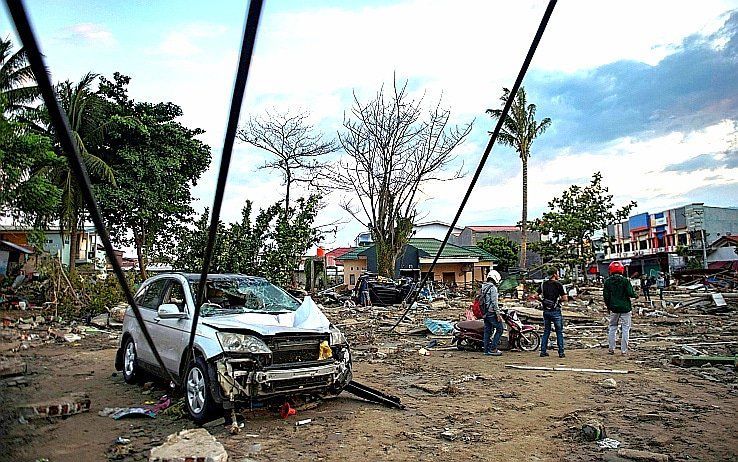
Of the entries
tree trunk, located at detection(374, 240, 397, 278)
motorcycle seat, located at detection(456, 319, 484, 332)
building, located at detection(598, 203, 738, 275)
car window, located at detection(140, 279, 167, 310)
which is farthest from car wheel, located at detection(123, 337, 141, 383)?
building, located at detection(598, 203, 738, 275)

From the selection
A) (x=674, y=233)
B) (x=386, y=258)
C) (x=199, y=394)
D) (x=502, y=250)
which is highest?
(x=674, y=233)

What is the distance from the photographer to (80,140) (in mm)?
22766

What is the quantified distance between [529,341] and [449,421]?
637 cm

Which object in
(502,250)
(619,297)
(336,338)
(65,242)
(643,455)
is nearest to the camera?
(643,455)

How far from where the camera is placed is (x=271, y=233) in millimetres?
20062

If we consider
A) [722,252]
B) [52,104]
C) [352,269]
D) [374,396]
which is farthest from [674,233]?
[52,104]

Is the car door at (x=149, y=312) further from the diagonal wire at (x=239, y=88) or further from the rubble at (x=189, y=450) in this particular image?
the diagonal wire at (x=239, y=88)

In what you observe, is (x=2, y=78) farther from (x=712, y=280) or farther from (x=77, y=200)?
(x=712, y=280)

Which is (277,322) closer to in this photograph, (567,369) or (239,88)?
(239,88)

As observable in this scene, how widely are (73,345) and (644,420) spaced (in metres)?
13.0

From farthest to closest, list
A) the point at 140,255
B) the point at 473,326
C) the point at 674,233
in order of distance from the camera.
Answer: the point at 674,233
the point at 140,255
the point at 473,326

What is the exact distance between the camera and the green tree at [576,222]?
33938 mm

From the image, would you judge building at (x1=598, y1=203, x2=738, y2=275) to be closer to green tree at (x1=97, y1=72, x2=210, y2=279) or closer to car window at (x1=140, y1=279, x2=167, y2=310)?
green tree at (x1=97, y1=72, x2=210, y2=279)

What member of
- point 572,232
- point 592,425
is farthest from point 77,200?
point 572,232
